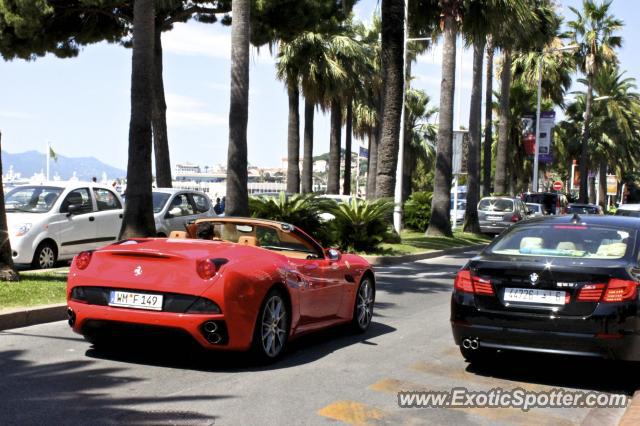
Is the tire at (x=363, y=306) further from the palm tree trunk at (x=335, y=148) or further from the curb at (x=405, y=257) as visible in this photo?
the palm tree trunk at (x=335, y=148)

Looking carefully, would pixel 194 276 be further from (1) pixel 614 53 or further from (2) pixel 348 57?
(1) pixel 614 53

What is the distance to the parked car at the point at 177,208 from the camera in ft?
54.9

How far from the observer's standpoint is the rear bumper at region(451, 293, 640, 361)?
6430 millimetres

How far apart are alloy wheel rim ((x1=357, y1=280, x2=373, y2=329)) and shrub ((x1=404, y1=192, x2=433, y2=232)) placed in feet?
70.2

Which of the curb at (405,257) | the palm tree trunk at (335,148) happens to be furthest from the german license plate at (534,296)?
the palm tree trunk at (335,148)

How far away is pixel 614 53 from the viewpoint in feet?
171

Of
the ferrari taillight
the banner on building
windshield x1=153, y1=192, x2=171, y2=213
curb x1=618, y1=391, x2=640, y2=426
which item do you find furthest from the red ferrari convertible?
the banner on building

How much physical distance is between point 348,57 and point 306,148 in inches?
184

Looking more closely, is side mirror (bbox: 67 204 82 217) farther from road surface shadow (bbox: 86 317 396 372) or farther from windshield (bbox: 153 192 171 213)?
road surface shadow (bbox: 86 317 396 372)

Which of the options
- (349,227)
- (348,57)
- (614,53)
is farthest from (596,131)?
(349,227)

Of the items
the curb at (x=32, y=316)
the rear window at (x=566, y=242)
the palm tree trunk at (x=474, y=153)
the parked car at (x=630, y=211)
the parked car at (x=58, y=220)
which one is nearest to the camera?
the rear window at (x=566, y=242)

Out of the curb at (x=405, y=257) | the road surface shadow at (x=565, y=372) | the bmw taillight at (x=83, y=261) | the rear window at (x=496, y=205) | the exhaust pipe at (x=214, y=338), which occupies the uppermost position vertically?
the bmw taillight at (x=83, y=261)

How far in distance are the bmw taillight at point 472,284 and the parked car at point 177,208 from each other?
33.7 feet

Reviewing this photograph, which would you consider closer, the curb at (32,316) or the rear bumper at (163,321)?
the rear bumper at (163,321)
